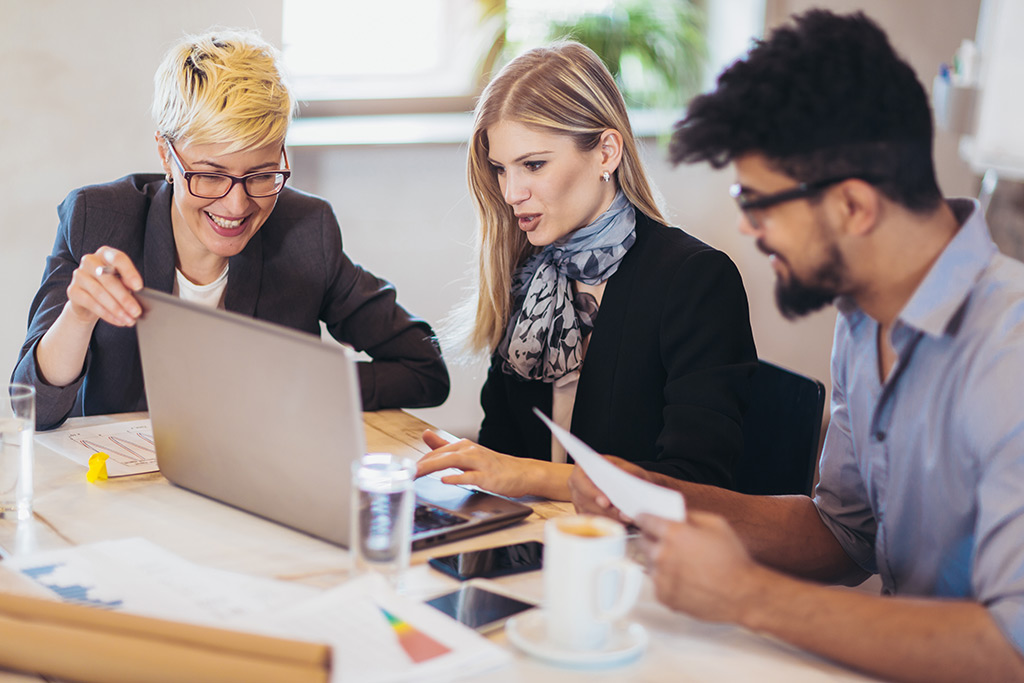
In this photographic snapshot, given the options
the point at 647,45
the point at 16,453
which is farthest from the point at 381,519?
the point at 647,45

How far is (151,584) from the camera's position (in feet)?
3.01

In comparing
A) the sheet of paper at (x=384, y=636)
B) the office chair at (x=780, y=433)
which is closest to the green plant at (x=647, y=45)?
the office chair at (x=780, y=433)

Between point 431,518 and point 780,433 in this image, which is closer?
point 431,518

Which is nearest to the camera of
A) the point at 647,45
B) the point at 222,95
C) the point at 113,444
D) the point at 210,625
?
the point at 210,625

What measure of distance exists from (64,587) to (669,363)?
0.94 metres

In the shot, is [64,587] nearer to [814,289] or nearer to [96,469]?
[96,469]

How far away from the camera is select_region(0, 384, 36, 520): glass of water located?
1.12 m

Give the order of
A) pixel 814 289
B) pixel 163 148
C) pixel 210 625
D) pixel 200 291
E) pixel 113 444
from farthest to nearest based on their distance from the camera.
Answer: pixel 200 291
pixel 163 148
pixel 113 444
pixel 814 289
pixel 210 625

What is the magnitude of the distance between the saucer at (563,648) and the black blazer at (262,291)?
870mm

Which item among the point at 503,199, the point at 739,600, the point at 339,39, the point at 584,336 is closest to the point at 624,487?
the point at 739,600

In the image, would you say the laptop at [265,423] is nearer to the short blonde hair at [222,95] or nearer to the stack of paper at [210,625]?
the stack of paper at [210,625]

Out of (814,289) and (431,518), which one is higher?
(814,289)

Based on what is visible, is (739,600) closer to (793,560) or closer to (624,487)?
(624,487)

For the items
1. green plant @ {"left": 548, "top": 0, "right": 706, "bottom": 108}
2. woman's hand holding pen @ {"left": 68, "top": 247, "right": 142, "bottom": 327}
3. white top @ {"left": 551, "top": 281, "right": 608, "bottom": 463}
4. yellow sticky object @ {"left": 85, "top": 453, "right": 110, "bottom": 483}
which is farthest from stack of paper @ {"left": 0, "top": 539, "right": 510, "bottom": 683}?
green plant @ {"left": 548, "top": 0, "right": 706, "bottom": 108}
